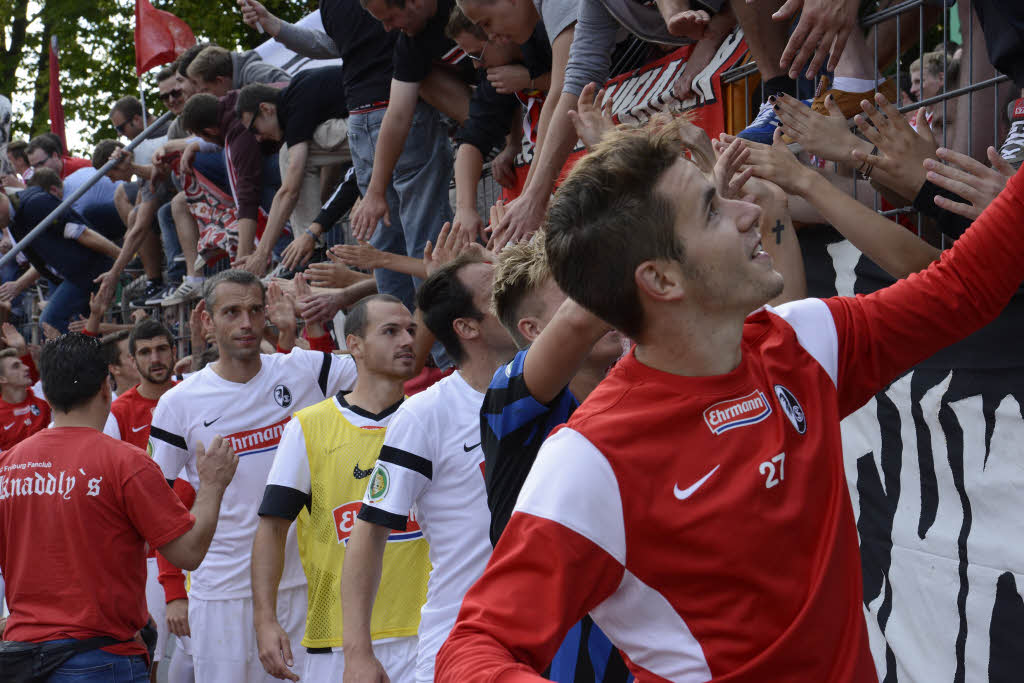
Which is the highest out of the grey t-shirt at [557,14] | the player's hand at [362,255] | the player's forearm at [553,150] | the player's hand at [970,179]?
the grey t-shirt at [557,14]

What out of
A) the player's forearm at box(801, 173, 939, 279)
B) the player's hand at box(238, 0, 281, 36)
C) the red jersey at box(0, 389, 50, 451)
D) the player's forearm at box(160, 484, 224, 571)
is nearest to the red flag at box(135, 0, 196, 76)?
the red jersey at box(0, 389, 50, 451)

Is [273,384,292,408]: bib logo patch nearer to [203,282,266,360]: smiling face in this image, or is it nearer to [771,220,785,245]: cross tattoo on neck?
[203,282,266,360]: smiling face

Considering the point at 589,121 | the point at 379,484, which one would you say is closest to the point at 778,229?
the point at 589,121

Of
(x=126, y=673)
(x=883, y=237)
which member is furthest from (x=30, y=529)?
(x=883, y=237)

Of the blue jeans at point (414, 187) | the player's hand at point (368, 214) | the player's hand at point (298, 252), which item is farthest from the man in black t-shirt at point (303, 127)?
the player's hand at point (368, 214)

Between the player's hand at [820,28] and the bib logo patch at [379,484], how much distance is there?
198 centimetres

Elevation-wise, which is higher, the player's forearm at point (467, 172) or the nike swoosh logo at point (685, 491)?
the player's forearm at point (467, 172)

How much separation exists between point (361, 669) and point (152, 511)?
1901mm

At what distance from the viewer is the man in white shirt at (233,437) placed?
21.5 feet

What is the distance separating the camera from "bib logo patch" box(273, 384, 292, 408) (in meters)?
6.65

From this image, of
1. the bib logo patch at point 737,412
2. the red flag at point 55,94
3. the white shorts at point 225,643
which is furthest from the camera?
the red flag at point 55,94

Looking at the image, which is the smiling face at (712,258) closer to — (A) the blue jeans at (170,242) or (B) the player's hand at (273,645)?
(B) the player's hand at (273,645)

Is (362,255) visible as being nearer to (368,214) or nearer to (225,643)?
(368,214)

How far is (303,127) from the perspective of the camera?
815 centimetres
